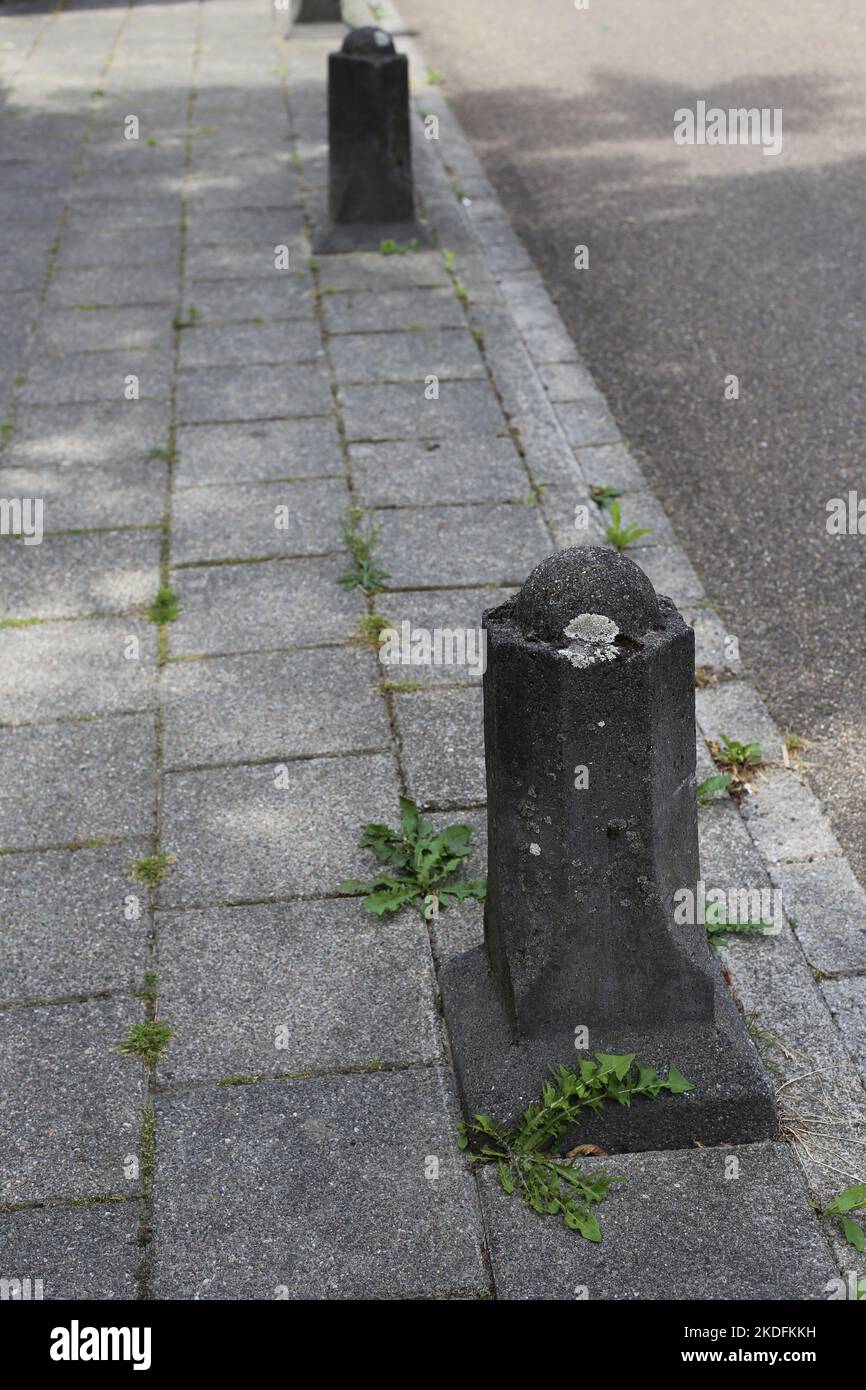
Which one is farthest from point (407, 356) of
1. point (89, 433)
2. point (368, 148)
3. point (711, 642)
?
point (711, 642)

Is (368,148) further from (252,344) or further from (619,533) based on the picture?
(619,533)

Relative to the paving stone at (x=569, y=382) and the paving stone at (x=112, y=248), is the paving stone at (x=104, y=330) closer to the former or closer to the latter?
the paving stone at (x=112, y=248)

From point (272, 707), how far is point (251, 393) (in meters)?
2.52

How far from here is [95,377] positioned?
6508 millimetres

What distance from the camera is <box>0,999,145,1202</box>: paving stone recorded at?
9.32 feet

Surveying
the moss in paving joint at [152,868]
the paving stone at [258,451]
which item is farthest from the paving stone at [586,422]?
the moss in paving joint at [152,868]

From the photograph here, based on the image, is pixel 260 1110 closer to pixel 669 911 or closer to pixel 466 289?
pixel 669 911

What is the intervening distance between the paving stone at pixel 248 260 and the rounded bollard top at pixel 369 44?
1016 mm

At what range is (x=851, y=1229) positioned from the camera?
266 centimetres

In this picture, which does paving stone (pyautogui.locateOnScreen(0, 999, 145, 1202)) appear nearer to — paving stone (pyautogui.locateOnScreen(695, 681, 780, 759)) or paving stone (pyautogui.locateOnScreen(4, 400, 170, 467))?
paving stone (pyautogui.locateOnScreen(695, 681, 780, 759))

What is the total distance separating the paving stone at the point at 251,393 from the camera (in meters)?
6.17

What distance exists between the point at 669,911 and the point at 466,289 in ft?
17.2

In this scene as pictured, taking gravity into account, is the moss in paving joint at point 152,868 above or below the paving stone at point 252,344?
below

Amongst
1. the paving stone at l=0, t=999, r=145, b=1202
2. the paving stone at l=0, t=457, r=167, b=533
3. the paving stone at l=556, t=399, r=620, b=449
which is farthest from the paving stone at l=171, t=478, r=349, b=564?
the paving stone at l=0, t=999, r=145, b=1202
